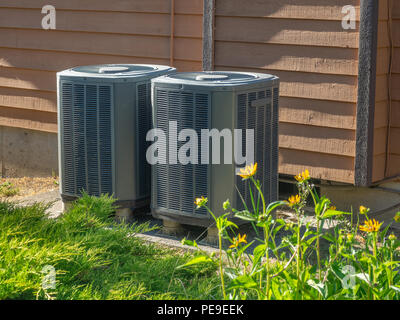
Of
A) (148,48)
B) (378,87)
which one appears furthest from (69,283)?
(148,48)

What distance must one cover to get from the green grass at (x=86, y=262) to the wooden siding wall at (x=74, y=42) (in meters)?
2.66

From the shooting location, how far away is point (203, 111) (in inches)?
192

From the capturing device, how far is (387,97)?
5.63m

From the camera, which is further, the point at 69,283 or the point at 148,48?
the point at 148,48

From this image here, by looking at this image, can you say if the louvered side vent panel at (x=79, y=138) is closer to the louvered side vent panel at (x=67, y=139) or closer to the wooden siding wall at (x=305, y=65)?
the louvered side vent panel at (x=67, y=139)

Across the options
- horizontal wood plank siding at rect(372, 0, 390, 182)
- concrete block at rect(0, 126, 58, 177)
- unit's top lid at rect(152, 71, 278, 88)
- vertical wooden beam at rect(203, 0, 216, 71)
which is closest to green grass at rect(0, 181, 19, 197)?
concrete block at rect(0, 126, 58, 177)

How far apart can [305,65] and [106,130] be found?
1678 mm

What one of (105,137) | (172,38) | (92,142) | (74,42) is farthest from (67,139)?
(74,42)

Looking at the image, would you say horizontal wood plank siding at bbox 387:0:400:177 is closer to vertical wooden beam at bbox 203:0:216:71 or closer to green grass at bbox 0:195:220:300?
vertical wooden beam at bbox 203:0:216:71

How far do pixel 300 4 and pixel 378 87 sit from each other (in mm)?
897

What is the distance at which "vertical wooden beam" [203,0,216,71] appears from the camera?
612 centimetres

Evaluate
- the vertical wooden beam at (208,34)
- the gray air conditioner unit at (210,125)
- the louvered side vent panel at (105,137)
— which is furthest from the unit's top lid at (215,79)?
the vertical wooden beam at (208,34)

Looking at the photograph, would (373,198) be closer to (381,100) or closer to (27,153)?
(381,100)
